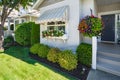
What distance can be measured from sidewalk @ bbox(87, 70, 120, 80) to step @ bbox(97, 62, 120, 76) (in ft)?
0.81

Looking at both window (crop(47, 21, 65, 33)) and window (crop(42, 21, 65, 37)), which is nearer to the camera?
window (crop(42, 21, 65, 37))

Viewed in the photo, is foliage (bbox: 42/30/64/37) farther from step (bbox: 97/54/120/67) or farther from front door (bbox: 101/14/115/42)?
front door (bbox: 101/14/115/42)

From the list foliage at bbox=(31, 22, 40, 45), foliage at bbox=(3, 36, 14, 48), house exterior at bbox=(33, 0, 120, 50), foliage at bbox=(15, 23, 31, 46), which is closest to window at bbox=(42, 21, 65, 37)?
house exterior at bbox=(33, 0, 120, 50)

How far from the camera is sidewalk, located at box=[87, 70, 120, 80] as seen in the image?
9.85 m

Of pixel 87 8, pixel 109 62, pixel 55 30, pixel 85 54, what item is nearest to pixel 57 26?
pixel 55 30

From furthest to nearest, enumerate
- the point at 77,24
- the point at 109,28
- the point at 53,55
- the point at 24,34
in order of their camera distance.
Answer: the point at 24,34
the point at 109,28
the point at 53,55
the point at 77,24

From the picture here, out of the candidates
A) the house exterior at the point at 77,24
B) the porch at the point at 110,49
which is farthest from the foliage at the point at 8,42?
the porch at the point at 110,49

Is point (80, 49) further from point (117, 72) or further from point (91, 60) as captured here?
point (117, 72)

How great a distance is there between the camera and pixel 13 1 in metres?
19.4

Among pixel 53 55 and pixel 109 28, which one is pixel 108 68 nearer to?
pixel 53 55

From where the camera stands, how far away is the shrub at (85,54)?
11516mm

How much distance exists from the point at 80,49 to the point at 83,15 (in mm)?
2771

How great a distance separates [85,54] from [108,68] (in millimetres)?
1830

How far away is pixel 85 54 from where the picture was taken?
11719 millimetres
